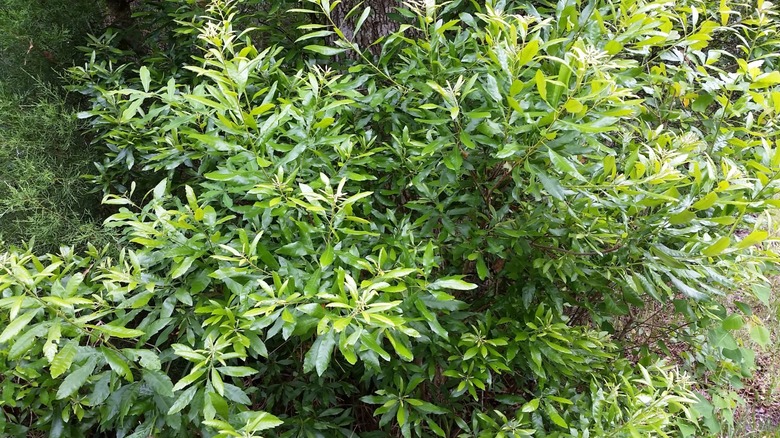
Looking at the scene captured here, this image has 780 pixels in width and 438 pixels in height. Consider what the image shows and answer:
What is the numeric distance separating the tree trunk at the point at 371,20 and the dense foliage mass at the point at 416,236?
10.0 inches

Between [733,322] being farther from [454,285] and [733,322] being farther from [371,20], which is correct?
[371,20]

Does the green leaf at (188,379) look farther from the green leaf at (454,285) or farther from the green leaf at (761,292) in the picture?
the green leaf at (761,292)

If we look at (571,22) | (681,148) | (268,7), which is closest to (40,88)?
(268,7)

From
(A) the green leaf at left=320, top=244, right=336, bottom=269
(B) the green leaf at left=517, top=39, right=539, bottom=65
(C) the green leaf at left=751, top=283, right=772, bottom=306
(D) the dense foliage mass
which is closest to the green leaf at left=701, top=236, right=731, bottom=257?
(D) the dense foliage mass

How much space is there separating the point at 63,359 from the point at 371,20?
177 cm

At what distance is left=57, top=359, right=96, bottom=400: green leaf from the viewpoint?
4.17 ft

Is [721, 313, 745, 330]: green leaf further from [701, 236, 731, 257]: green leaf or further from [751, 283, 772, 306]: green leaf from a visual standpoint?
[701, 236, 731, 257]: green leaf

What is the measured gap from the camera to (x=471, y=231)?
5.56ft

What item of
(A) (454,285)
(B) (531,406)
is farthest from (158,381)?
(B) (531,406)

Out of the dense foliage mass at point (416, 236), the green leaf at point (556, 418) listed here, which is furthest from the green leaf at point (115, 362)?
the green leaf at point (556, 418)

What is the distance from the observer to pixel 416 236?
169 cm

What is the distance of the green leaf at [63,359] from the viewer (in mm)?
1213

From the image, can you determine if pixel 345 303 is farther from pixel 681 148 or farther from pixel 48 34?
pixel 48 34

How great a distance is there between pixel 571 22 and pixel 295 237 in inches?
40.8
